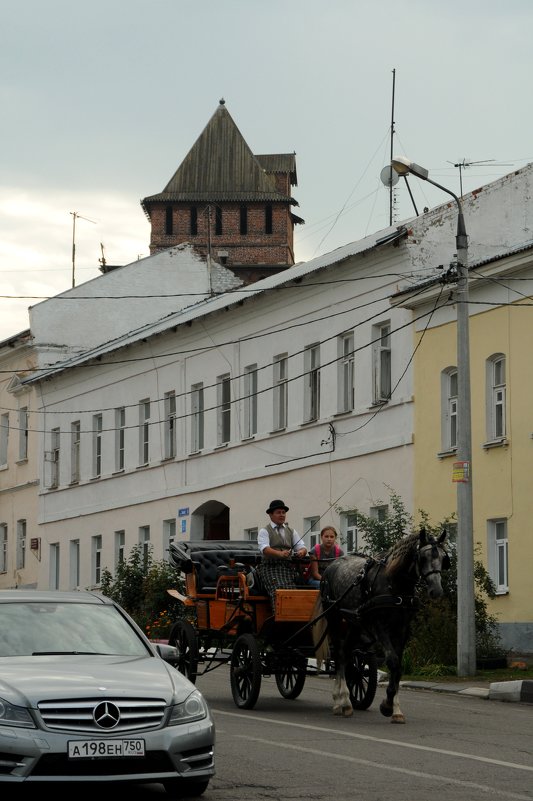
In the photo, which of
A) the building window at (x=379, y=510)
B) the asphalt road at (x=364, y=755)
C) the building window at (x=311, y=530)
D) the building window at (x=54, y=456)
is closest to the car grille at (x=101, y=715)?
the asphalt road at (x=364, y=755)

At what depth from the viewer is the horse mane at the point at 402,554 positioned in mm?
16031

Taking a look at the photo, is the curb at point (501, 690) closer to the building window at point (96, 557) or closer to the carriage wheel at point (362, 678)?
the carriage wheel at point (362, 678)

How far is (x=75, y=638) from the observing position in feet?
37.1

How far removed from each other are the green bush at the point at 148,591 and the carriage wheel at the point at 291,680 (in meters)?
13.8

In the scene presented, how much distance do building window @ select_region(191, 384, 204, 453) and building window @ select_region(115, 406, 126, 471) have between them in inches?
205

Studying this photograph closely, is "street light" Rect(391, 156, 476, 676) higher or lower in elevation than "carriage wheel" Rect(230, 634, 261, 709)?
higher

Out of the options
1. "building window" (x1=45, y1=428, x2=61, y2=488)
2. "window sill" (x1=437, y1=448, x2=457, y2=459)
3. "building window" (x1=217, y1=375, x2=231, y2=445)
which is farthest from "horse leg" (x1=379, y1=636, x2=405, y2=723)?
"building window" (x1=45, y1=428, x2=61, y2=488)

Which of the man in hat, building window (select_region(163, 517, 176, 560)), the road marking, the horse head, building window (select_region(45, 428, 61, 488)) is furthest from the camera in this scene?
building window (select_region(45, 428, 61, 488))

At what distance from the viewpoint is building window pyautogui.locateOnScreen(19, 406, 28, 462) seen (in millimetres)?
56906

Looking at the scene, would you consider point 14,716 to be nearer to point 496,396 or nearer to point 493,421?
point 493,421

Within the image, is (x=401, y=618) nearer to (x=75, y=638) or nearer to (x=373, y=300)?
(x=75, y=638)

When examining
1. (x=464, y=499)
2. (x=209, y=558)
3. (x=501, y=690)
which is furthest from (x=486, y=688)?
(x=209, y=558)

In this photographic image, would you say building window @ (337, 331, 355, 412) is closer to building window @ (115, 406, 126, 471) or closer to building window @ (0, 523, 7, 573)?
building window @ (115, 406, 126, 471)

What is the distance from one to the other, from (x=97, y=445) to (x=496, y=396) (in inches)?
884
